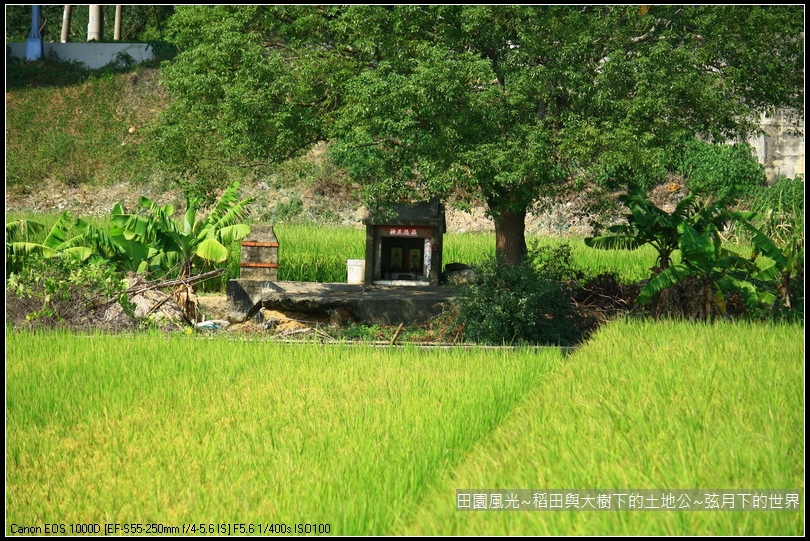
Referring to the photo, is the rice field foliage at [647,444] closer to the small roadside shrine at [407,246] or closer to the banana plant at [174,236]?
the small roadside shrine at [407,246]

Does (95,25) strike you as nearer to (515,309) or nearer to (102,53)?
(102,53)

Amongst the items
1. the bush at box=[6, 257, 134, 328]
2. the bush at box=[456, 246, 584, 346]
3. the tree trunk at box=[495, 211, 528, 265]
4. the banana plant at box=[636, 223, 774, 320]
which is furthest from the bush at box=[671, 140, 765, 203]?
the bush at box=[6, 257, 134, 328]

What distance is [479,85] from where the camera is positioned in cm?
1239

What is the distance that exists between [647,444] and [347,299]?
8.12 m

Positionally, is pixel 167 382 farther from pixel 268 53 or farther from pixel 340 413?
pixel 268 53

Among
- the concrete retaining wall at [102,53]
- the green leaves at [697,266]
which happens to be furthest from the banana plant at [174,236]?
the concrete retaining wall at [102,53]

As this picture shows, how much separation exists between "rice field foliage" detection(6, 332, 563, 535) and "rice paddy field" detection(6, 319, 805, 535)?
0.8 inches

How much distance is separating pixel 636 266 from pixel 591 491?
12885mm

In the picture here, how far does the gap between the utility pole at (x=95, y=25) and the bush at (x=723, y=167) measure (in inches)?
963

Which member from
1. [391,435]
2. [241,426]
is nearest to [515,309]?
[391,435]

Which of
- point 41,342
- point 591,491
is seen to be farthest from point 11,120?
point 591,491

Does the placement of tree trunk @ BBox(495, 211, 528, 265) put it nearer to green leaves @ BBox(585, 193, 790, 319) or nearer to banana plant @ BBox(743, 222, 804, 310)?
green leaves @ BBox(585, 193, 790, 319)

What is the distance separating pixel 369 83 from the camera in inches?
437

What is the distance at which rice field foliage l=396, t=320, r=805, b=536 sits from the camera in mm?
4461
